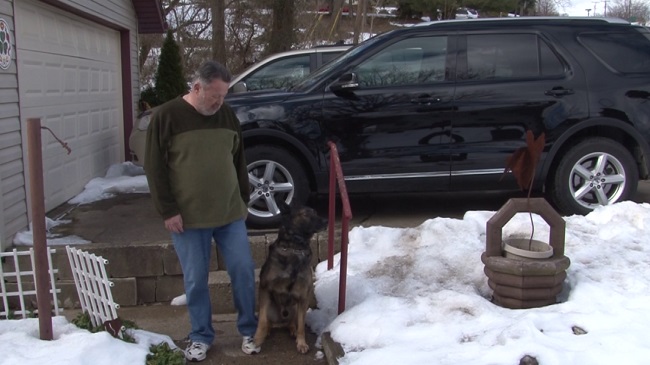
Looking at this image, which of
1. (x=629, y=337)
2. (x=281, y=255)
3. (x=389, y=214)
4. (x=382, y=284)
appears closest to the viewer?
(x=629, y=337)

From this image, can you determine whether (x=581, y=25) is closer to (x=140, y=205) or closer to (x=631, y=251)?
(x=631, y=251)

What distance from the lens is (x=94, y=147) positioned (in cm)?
872

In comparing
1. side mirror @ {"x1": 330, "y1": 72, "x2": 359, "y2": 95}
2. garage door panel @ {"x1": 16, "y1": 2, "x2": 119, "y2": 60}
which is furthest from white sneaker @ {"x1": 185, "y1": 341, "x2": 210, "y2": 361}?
garage door panel @ {"x1": 16, "y1": 2, "x2": 119, "y2": 60}

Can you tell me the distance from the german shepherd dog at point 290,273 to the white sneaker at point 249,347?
33 mm

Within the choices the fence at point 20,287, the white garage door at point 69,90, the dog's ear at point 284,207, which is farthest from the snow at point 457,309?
the white garage door at point 69,90

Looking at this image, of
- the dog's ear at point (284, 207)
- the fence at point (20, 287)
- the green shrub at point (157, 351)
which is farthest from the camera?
the fence at point (20, 287)

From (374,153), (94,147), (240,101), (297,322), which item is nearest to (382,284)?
(297,322)

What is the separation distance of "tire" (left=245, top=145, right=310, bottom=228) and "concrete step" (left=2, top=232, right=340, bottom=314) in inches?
23.2

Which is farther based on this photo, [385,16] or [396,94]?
[385,16]

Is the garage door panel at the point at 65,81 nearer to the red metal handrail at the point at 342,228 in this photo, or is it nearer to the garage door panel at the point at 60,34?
the garage door panel at the point at 60,34

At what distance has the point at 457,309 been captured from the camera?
4164 millimetres

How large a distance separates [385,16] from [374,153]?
25.9 m

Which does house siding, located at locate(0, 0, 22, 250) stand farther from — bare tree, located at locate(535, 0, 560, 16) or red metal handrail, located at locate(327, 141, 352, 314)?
bare tree, located at locate(535, 0, 560, 16)

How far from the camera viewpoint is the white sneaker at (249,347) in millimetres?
4207
